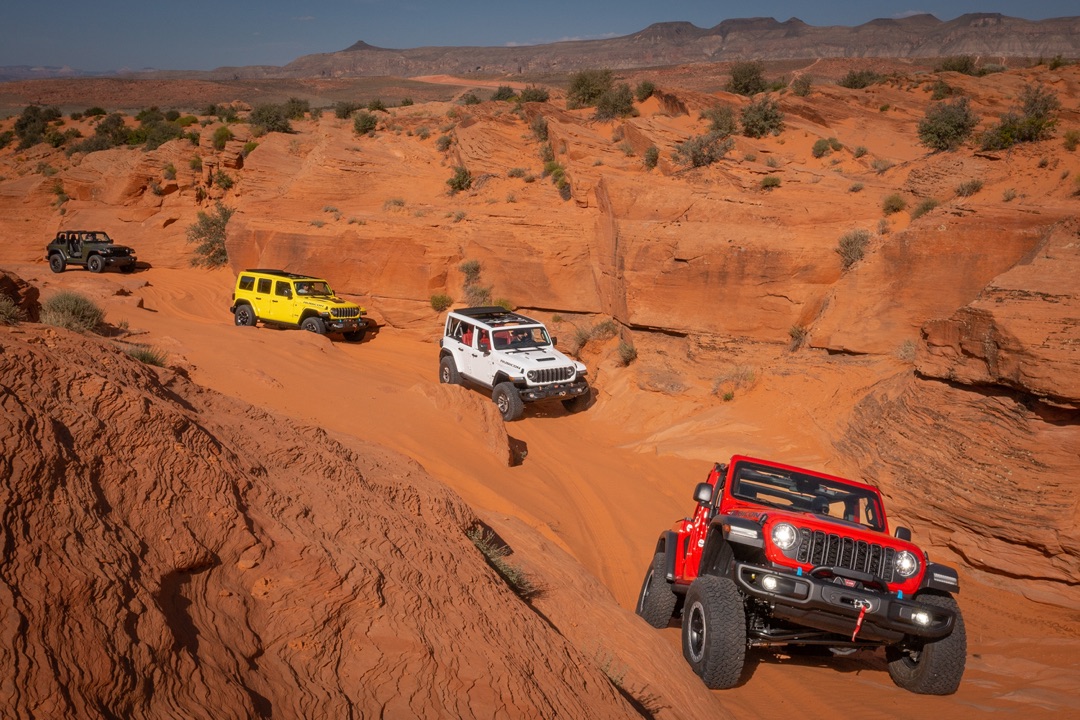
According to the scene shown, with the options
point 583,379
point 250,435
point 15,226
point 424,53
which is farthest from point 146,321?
point 424,53

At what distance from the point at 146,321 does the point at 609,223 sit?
35.1 ft

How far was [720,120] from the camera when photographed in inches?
844

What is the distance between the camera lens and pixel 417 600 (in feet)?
13.4

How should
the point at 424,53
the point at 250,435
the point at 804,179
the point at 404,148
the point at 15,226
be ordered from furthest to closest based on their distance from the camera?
the point at 424,53 < the point at 15,226 < the point at 404,148 < the point at 804,179 < the point at 250,435

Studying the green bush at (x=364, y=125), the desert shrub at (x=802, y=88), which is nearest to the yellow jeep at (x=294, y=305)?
the green bush at (x=364, y=125)

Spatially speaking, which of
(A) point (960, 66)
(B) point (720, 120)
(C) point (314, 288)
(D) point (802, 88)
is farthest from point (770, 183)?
(A) point (960, 66)

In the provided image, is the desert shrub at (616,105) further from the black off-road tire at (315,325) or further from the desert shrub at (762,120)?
the black off-road tire at (315,325)

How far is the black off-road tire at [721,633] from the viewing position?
5.27 metres

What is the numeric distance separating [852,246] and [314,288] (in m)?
13.4

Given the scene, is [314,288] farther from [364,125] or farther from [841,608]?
[841,608]

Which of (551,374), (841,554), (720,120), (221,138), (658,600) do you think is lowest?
(551,374)

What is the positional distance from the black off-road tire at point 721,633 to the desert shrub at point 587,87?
26096mm

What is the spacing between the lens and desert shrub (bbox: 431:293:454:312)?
19.7 m

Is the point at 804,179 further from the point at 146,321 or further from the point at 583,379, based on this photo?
the point at 146,321
